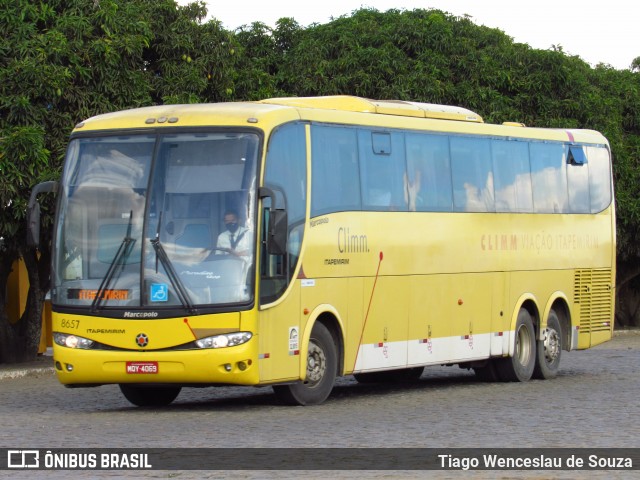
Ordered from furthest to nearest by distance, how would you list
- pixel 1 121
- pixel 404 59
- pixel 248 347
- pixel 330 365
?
pixel 404 59 < pixel 1 121 < pixel 330 365 < pixel 248 347

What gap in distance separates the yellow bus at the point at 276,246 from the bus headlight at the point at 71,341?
0.07 ft

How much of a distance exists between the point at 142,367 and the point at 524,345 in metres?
8.13

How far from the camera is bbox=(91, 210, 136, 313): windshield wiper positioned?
16344mm

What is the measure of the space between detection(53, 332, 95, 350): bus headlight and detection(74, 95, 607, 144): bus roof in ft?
7.67

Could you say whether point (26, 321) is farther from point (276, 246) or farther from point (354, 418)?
point (354, 418)

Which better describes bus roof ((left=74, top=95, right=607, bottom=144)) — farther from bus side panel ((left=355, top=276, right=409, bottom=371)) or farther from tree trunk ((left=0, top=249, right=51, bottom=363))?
tree trunk ((left=0, top=249, right=51, bottom=363))

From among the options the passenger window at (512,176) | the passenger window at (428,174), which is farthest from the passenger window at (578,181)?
the passenger window at (428,174)

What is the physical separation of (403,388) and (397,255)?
8.67ft

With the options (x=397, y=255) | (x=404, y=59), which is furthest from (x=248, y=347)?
(x=404, y=59)

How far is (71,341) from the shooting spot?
54.5 feet

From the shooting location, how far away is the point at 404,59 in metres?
35.1

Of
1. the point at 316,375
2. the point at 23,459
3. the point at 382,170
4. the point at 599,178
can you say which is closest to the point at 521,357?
the point at 599,178

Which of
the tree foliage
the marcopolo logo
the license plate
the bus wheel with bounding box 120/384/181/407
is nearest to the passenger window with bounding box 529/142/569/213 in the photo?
the tree foliage

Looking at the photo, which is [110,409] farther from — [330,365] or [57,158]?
[57,158]
